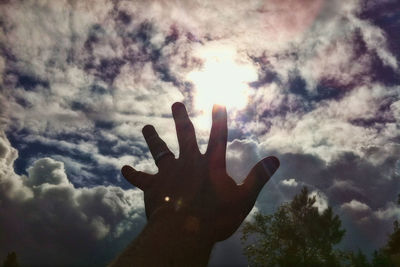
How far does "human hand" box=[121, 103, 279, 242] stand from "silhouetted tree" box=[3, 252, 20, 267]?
46.3m

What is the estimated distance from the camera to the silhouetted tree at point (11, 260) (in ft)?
128

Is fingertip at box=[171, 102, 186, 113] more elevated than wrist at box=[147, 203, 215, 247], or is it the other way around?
fingertip at box=[171, 102, 186, 113]

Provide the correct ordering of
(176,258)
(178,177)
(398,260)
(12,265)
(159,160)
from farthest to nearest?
1. (12,265)
2. (398,260)
3. (159,160)
4. (178,177)
5. (176,258)

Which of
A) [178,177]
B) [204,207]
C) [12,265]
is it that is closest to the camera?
[204,207]

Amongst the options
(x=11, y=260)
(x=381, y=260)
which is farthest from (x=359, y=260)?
(x=11, y=260)

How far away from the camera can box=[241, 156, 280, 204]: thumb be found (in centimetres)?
430

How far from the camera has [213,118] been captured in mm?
4051

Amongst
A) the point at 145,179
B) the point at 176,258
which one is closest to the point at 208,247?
the point at 176,258

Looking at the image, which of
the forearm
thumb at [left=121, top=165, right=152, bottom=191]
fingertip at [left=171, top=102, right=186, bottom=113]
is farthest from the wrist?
fingertip at [left=171, top=102, right=186, bottom=113]

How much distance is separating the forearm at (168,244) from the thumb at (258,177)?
3.22 ft

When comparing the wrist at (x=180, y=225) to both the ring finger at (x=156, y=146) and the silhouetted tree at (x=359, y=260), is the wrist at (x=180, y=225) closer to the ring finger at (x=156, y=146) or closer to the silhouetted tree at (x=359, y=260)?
the ring finger at (x=156, y=146)

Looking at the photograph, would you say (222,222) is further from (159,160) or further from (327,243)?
(327,243)

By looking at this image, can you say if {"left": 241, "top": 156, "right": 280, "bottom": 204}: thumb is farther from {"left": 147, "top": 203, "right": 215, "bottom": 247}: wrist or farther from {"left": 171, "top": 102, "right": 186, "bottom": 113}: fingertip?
{"left": 171, "top": 102, "right": 186, "bottom": 113}: fingertip

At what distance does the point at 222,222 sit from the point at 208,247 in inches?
15.6
